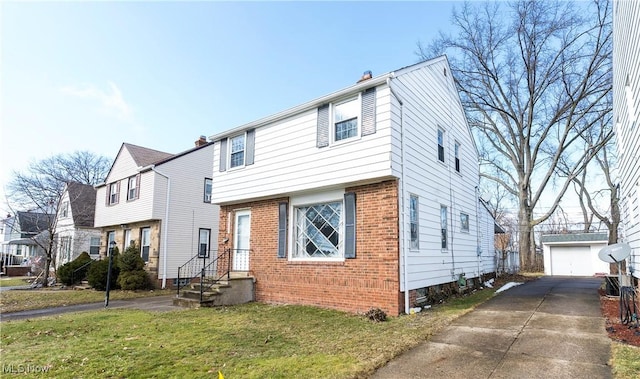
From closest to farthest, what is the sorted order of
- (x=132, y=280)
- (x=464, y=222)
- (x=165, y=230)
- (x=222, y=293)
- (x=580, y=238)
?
1. (x=222, y=293)
2. (x=464, y=222)
3. (x=132, y=280)
4. (x=165, y=230)
5. (x=580, y=238)

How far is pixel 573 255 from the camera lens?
25.6 meters

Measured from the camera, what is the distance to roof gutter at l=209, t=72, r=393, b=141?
898 centimetres

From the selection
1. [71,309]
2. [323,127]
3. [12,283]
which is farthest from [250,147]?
[12,283]

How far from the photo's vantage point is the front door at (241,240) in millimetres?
12180

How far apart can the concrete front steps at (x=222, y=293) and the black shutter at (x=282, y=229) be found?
1.51 metres

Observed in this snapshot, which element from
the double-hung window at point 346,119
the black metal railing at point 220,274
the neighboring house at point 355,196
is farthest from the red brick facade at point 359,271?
the double-hung window at point 346,119

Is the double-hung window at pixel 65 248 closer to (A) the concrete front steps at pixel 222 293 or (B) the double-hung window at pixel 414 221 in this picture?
(A) the concrete front steps at pixel 222 293

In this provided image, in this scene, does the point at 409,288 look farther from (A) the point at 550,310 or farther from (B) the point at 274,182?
(B) the point at 274,182

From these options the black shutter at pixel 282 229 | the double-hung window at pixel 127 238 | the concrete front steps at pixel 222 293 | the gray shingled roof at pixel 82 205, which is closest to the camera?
the concrete front steps at pixel 222 293

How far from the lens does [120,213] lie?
20297 millimetres

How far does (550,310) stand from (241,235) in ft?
28.8

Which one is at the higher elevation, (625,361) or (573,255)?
(573,255)

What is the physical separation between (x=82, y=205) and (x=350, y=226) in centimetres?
2488

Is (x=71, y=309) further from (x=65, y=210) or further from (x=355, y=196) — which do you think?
(x=65, y=210)
